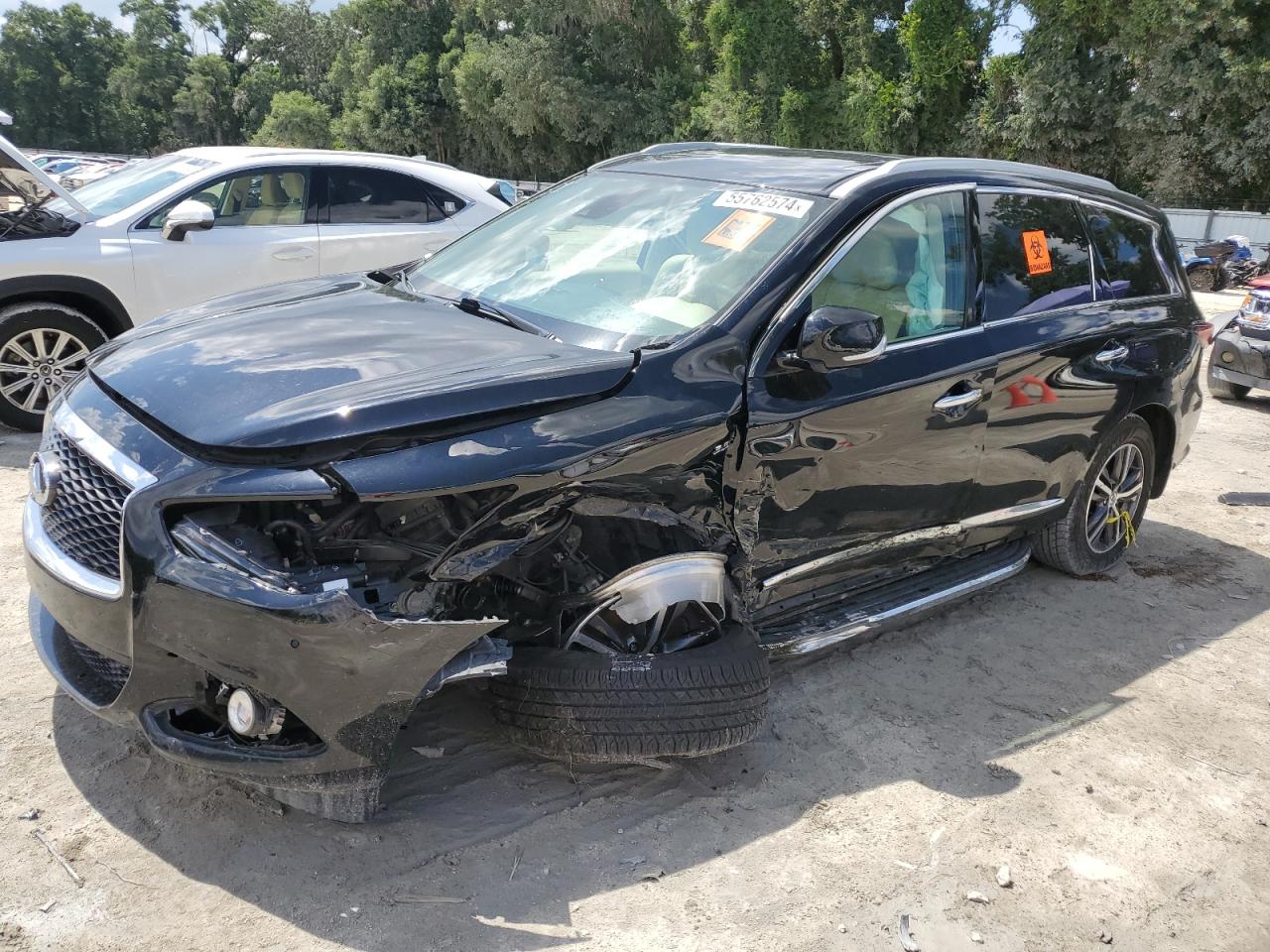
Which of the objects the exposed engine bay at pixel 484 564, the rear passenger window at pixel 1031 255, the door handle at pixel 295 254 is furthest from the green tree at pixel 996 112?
the exposed engine bay at pixel 484 564

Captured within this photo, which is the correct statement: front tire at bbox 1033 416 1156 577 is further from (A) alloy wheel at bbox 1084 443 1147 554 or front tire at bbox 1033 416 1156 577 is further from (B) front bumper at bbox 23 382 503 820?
(B) front bumper at bbox 23 382 503 820

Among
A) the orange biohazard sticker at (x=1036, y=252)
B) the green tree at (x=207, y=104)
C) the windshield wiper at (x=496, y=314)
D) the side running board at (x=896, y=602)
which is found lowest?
the side running board at (x=896, y=602)

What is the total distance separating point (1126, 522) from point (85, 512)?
4.76 meters

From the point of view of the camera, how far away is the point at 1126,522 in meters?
5.54

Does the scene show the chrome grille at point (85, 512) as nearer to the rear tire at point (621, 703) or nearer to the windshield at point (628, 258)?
the rear tire at point (621, 703)

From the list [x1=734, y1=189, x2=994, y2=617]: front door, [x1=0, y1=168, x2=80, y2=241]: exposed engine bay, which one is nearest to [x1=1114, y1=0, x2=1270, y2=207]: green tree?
[x1=734, y1=189, x2=994, y2=617]: front door

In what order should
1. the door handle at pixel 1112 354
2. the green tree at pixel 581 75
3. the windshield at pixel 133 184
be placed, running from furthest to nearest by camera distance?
the green tree at pixel 581 75
the windshield at pixel 133 184
the door handle at pixel 1112 354

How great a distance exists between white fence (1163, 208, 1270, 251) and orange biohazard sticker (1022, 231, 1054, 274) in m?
19.4

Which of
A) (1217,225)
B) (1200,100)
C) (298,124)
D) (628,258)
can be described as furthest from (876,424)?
(298,124)

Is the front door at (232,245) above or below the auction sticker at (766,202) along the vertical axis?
below

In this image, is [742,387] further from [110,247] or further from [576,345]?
[110,247]

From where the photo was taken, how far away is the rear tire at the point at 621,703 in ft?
10.5

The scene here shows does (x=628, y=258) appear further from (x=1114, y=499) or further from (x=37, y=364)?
(x=37, y=364)

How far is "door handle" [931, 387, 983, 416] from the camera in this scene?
400 centimetres
